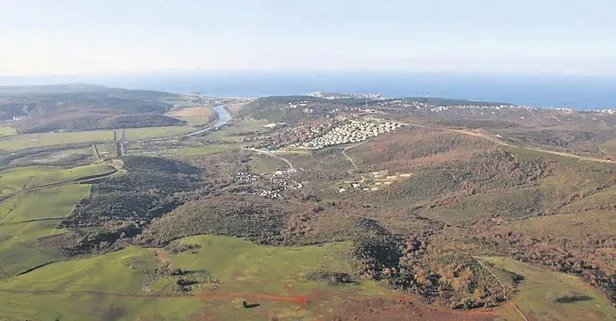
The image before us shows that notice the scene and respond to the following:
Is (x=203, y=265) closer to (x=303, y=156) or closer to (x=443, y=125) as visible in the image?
(x=303, y=156)

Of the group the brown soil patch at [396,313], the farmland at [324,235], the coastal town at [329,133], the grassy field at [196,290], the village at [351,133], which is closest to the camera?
the brown soil patch at [396,313]

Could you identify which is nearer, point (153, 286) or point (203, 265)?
point (153, 286)

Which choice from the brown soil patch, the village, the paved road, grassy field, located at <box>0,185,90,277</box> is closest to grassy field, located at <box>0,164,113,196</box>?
grassy field, located at <box>0,185,90,277</box>

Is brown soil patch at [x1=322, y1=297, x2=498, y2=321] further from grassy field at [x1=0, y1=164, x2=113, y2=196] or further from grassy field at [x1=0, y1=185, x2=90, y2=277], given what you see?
grassy field at [x1=0, y1=164, x2=113, y2=196]

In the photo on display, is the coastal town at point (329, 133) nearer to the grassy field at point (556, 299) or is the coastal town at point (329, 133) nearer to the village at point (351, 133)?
the village at point (351, 133)

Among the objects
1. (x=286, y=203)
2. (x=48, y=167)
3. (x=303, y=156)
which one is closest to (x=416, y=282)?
(x=286, y=203)

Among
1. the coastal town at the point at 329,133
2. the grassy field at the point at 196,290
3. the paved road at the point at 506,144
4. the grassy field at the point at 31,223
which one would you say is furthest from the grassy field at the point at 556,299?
the coastal town at the point at 329,133

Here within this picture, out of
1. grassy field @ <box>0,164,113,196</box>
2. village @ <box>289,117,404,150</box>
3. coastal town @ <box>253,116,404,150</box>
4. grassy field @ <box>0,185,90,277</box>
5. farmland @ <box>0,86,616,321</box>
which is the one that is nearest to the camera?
farmland @ <box>0,86,616,321</box>
